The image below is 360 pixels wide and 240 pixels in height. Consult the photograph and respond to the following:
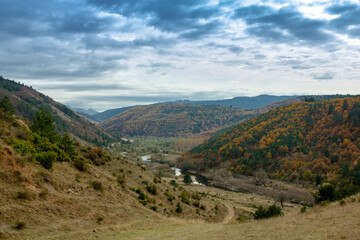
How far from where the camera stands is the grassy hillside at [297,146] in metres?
96.1

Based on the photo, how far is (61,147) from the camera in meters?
27.8

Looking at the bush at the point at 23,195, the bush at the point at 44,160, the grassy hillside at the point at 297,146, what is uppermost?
the bush at the point at 44,160

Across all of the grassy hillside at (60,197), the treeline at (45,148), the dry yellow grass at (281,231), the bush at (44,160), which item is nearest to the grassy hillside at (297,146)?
the dry yellow grass at (281,231)

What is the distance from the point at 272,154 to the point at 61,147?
113 m

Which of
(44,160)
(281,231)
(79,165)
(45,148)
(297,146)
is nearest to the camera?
(281,231)

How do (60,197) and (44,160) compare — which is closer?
(60,197)

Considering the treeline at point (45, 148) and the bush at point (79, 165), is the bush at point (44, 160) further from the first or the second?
the bush at point (79, 165)

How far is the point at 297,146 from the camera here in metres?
119

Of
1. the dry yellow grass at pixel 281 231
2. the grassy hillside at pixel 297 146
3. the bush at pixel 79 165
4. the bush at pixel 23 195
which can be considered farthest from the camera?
the grassy hillside at pixel 297 146

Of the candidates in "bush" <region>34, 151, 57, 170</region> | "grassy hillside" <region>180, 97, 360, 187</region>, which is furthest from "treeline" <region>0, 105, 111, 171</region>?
"grassy hillside" <region>180, 97, 360, 187</region>

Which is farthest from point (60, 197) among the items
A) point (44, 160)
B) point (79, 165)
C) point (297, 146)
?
point (297, 146)

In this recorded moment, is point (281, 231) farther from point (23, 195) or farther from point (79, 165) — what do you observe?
point (79, 165)

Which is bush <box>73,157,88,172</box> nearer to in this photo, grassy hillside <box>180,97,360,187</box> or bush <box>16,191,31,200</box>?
bush <box>16,191,31,200</box>

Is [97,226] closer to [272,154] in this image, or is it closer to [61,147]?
[61,147]
